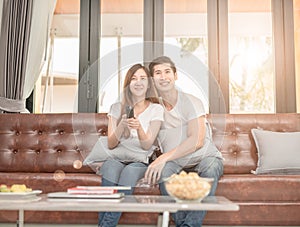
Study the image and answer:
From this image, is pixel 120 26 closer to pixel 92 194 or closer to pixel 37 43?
pixel 37 43

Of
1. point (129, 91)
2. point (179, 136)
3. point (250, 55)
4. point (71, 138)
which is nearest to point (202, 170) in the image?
point (179, 136)

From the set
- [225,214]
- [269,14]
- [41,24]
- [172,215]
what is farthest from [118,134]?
[269,14]

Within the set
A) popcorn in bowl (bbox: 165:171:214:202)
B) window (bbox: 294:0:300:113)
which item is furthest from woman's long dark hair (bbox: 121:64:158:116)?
window (bbox: 294:0:300:113)

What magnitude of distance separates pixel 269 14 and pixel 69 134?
213cm

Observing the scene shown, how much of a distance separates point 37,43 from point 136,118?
5.19ft

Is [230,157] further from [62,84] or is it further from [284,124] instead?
[62,84]

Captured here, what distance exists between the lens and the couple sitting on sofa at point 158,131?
2547 millimetres

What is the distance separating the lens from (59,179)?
275 centimetres

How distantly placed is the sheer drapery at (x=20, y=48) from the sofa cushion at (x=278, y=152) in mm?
1922

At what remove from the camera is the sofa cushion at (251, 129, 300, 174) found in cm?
295

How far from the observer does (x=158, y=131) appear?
2.73 meters

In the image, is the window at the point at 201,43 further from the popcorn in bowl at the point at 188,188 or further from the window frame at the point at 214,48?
the popcorn in bowl at the point at 188,188

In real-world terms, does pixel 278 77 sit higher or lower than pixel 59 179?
higher

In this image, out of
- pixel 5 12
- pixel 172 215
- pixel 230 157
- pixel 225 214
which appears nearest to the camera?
pixel 172 215
